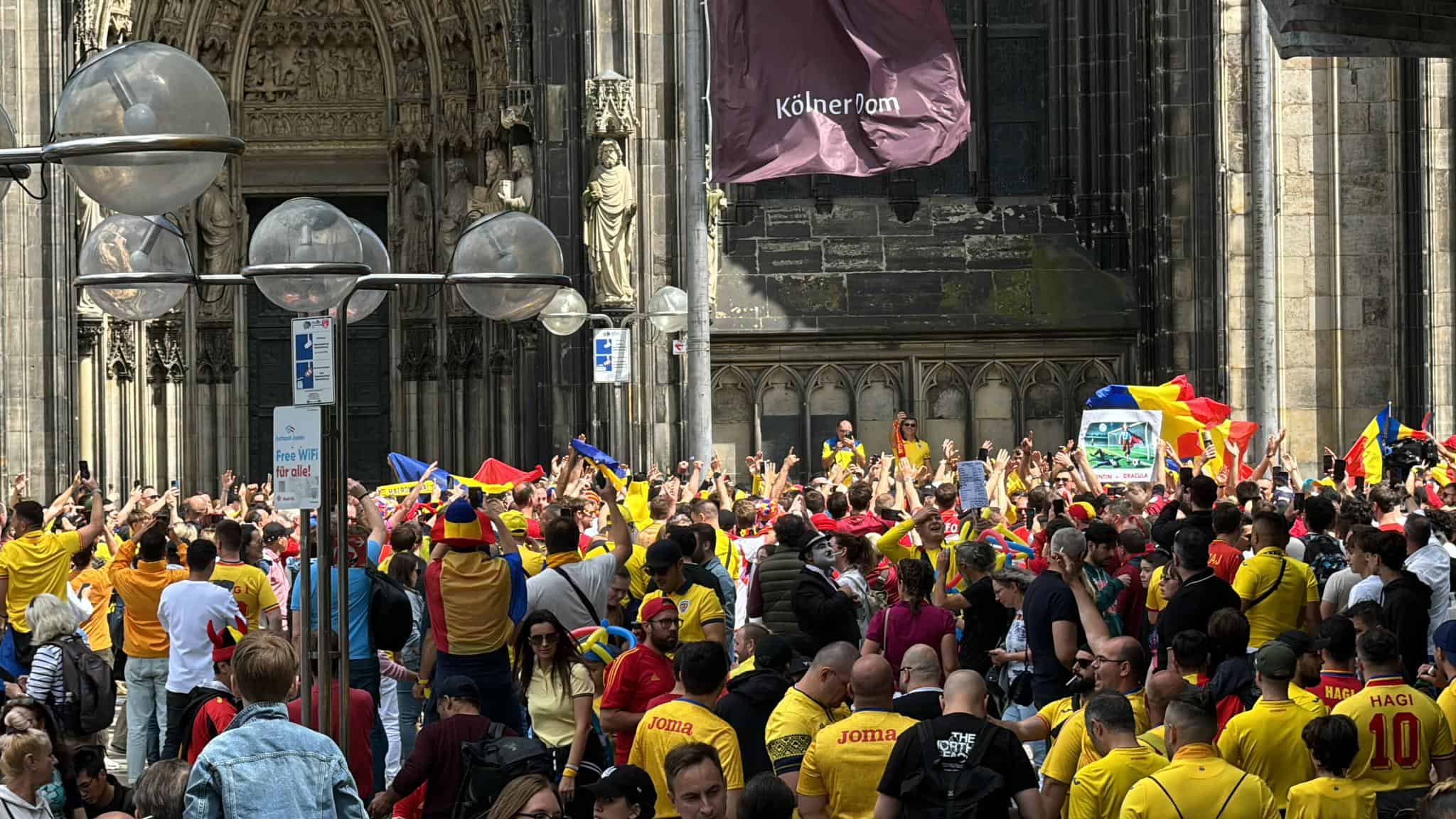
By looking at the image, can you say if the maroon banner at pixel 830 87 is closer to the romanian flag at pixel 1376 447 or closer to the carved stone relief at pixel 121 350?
the romanian flag at pixel 1376 447

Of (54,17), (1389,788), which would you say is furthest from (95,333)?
(1389,788)

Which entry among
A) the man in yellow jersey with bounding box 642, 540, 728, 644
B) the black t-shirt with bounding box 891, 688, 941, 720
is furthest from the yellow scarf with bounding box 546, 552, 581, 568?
the black t-shirt with bounding box 891, 688, 941, 720

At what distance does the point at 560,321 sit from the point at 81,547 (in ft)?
30.2

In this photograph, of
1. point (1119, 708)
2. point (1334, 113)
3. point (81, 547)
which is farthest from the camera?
point (1334, 113)

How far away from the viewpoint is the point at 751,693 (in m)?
8.22

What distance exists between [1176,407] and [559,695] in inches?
426

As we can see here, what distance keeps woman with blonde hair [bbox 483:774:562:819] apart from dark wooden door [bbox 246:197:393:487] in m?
21.8

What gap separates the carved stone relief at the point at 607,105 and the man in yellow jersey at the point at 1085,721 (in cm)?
1631

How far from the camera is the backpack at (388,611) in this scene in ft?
36.8

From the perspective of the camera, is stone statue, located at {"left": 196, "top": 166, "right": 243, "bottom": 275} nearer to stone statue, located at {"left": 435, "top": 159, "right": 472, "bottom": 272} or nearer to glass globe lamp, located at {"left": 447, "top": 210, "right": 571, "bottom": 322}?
stone statue, located at {"left": 435, "top": 159, "right": 472, "bottom": 272}

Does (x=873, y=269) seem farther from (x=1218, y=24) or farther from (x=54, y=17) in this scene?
(x=54, y=17)

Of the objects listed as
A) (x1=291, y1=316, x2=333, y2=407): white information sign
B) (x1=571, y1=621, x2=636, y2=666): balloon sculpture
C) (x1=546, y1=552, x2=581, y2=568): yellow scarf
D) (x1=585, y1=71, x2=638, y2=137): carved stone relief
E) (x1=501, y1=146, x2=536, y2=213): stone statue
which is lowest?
(x1=571, y1=621, x2=636, y2=666): balloon sculpture

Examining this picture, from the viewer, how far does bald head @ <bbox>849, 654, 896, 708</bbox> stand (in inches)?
293

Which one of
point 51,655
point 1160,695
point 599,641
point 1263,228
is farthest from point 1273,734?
point 1263,228
